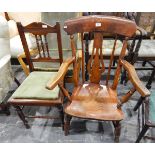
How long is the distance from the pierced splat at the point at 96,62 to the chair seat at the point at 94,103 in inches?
3.6

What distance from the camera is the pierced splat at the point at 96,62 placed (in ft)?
4.19

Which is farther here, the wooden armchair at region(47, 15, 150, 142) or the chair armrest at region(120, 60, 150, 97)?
the wooden armchair at region(47, 15, 150, 142)

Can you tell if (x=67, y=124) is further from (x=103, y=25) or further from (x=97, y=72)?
(x=103, y=25)

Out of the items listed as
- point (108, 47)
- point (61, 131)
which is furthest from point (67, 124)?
point (108, 47)

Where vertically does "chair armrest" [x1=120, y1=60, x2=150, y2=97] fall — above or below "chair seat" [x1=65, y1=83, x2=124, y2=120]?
above

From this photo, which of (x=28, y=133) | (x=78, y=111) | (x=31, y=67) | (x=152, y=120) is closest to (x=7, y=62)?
(x=31, y=67)

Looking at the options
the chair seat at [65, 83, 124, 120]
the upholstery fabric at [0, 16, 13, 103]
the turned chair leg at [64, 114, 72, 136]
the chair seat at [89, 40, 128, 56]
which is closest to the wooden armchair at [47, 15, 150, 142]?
the chair seat at [65, 83, 124, 120]

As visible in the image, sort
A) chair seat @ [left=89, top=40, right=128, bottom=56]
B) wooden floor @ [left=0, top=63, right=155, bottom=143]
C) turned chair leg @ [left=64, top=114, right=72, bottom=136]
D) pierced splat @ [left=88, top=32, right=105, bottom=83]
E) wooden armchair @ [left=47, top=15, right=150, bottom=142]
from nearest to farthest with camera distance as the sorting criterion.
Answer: wooden armchair @ [left=47, top=15, right=150, bottom=142]
pierced splat @ [left=88, top=32, right=105, bottom=83]
turned chair leg @ [left=64, top=114, right=72, bottom=136]
wooden floor @ [left=0, top=63, right=155, bottom=143]
chair seat @ [left=89, top=40, right=128, bottom=56]

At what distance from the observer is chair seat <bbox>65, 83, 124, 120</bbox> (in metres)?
1.19

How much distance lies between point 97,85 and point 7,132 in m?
1.01

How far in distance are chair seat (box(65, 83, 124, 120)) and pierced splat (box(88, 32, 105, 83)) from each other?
92 millimetres

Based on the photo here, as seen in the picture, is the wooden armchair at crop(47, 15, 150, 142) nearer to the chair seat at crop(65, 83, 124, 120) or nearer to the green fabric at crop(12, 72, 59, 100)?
the chair seat at crop(65, 83, 124, 120)

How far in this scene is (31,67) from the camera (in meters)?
1.67

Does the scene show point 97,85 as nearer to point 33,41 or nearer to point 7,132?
point 7,132
